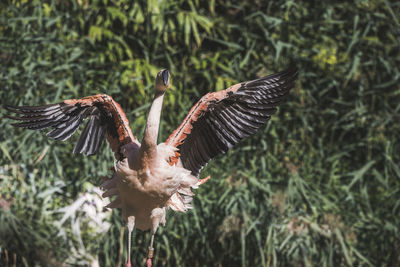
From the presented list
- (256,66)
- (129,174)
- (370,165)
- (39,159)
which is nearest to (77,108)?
(129,174)

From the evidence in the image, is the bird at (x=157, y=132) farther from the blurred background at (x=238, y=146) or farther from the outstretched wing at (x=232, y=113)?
the blurred background at (x=238, y=146)

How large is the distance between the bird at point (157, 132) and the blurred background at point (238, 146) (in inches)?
33.2

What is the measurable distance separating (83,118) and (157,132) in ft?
2.22

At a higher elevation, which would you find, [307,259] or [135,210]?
[135,210]

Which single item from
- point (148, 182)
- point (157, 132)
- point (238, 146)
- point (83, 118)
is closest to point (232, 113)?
point (157, 132)

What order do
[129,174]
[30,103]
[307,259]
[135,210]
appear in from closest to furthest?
[129,174] → [135,210] → [307,259] → [30,103]

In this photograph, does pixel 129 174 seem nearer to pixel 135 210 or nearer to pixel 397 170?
pixel 135 210

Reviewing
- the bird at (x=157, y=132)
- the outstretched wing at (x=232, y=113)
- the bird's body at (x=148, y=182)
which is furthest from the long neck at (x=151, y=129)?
the outstretched wing at (x=232, y=113)

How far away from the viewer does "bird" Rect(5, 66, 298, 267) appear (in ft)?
13.4

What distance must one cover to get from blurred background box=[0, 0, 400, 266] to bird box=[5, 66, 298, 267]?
843mm

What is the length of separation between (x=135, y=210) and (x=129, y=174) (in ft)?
1.25

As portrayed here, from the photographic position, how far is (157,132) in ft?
13.0

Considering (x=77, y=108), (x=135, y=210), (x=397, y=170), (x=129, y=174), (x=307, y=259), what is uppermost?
(x=77, y=108)

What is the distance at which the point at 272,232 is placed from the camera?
5.36m
